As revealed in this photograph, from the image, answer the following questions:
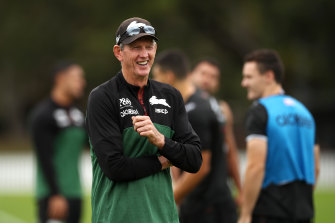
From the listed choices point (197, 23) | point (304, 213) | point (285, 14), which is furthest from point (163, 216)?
point (197, 23)

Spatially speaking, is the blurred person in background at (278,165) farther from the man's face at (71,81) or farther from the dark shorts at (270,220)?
the man's face at (71,81)

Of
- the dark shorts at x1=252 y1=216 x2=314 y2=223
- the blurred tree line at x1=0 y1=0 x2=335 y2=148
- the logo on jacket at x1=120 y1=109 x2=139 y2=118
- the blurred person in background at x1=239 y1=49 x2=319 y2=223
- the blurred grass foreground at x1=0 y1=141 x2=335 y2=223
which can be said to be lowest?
the blurred grass foreground at x1=0 y1=141 x2=335 y2=223

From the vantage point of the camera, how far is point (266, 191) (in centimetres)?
509

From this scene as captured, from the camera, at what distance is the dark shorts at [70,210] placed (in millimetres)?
7098

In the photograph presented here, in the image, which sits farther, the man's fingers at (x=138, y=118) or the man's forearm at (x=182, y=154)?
the man's forearm at (x=182, y=154)

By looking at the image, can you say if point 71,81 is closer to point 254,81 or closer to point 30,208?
point 254,81

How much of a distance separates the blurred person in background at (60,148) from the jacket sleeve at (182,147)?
135 inches

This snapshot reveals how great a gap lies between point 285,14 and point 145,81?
860 inches

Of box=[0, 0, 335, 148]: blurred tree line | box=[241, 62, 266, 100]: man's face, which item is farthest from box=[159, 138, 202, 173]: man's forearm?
box=[0, 0, 335, 148]: blurred tree line

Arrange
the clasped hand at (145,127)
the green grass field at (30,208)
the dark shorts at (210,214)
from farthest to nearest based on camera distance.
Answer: the green grass field at (30,208), the dark shorts at (210,214), the clasped hand at (145,127)

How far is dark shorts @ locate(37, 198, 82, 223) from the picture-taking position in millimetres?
7098

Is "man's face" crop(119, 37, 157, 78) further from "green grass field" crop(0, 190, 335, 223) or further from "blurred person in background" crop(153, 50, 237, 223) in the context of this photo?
"green grass field" crop(0, 190, 335, 223)

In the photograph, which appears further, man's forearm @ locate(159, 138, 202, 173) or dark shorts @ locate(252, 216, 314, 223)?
dark shorts @ locate(252, 216, 314, 223)

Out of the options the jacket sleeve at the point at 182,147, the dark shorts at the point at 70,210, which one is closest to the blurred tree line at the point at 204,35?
the dark shorts at the point at 70,210
